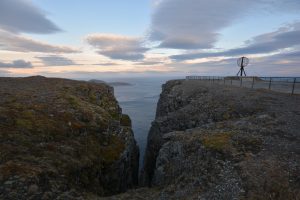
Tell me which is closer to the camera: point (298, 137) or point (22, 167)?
point (22, 167)

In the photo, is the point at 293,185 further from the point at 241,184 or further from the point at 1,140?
the point at 1,140

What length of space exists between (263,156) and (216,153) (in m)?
2.61

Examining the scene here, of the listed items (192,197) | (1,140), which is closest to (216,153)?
(192,197)

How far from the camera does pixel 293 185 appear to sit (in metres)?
12.6

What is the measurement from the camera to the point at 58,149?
701 inches

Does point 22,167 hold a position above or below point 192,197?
above

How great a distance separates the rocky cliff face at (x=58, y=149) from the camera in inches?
552

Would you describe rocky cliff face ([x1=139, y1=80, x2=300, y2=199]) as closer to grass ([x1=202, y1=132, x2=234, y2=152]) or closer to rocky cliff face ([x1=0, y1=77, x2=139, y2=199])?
grass ([x1=202, y1=132, x2=234, y2=152])

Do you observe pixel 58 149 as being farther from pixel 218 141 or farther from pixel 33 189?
pixel 218 141

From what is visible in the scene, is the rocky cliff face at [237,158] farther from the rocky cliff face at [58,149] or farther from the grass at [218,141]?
the rocky cliff face at [58,149]

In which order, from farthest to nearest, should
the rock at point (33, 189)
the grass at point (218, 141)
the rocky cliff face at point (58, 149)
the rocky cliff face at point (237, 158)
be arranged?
the grass at point (218, 141) < the rocky cliff face at point (58, 149) < the rock at point (33, 189) < the rocky cliff face at point (237, 158)

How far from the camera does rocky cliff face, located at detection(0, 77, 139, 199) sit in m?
14.0

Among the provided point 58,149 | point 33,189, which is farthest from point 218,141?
point 33,189

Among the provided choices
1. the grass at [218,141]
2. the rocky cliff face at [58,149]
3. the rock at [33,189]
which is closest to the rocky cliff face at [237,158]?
the grass at [218,141]
